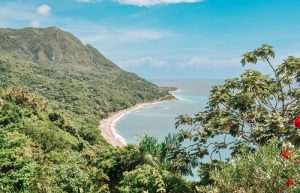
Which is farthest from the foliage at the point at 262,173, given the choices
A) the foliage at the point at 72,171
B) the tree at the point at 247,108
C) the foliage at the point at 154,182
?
the foliage at the point at 72,171

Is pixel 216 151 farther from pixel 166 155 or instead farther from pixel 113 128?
pixel 113 128

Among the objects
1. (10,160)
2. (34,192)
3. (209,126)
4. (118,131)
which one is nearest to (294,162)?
(209,126)

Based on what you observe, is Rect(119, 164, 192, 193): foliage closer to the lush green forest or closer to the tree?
the lush green forest

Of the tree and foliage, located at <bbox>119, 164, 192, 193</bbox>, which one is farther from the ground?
the tree

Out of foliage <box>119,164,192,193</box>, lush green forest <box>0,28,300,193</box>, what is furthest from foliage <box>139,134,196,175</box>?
foliage <box>119,164,192,193</box>

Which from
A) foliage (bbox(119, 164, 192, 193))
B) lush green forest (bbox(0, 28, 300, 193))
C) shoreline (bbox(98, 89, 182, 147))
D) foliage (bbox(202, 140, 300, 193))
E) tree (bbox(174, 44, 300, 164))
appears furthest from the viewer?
shoreline (bbox(98, 89, 182, 147))

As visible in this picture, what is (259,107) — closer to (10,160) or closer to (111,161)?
(111,161)

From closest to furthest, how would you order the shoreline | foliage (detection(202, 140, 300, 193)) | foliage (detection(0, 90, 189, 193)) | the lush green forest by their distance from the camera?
foliage (detection(202, 140, 300, 193))
the lush green forest
foliage (detection(0, 90, 189, 193))
the shoreline
